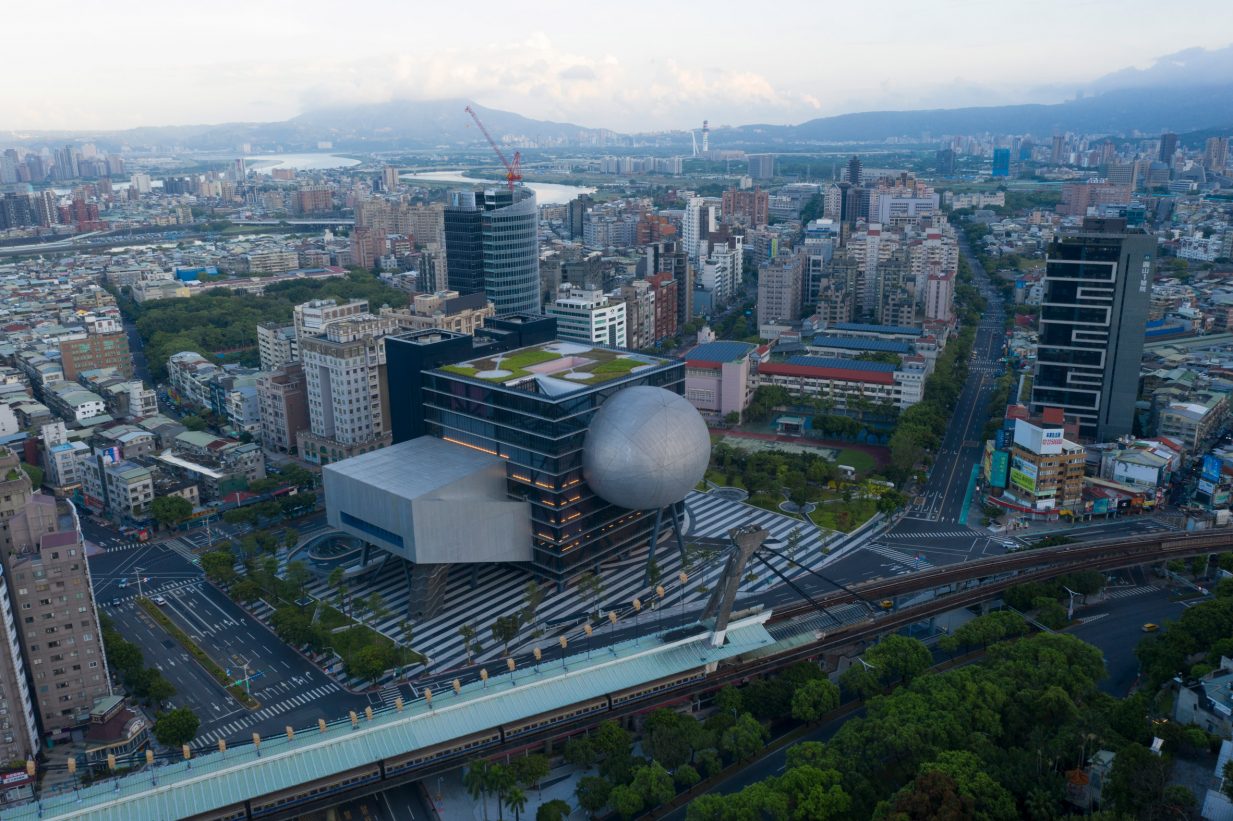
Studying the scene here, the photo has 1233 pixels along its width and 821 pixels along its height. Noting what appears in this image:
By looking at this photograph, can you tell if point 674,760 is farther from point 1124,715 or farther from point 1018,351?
point 1018,351

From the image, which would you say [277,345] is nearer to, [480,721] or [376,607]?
[376,607]

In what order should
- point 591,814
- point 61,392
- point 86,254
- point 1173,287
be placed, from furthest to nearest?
point 86,254 → point 1173,287 → point 61,392 → point 591,814

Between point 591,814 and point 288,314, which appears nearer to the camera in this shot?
point 591,814

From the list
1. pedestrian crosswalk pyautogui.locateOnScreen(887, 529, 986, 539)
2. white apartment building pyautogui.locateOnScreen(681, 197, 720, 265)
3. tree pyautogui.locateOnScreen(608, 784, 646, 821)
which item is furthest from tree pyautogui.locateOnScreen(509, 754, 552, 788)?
white apartment building pyautogui.locateOnScreen(681, 197, 720, 265)

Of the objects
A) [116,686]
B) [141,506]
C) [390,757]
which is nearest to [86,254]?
[141,506]

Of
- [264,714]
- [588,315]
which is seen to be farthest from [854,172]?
[264,714]
